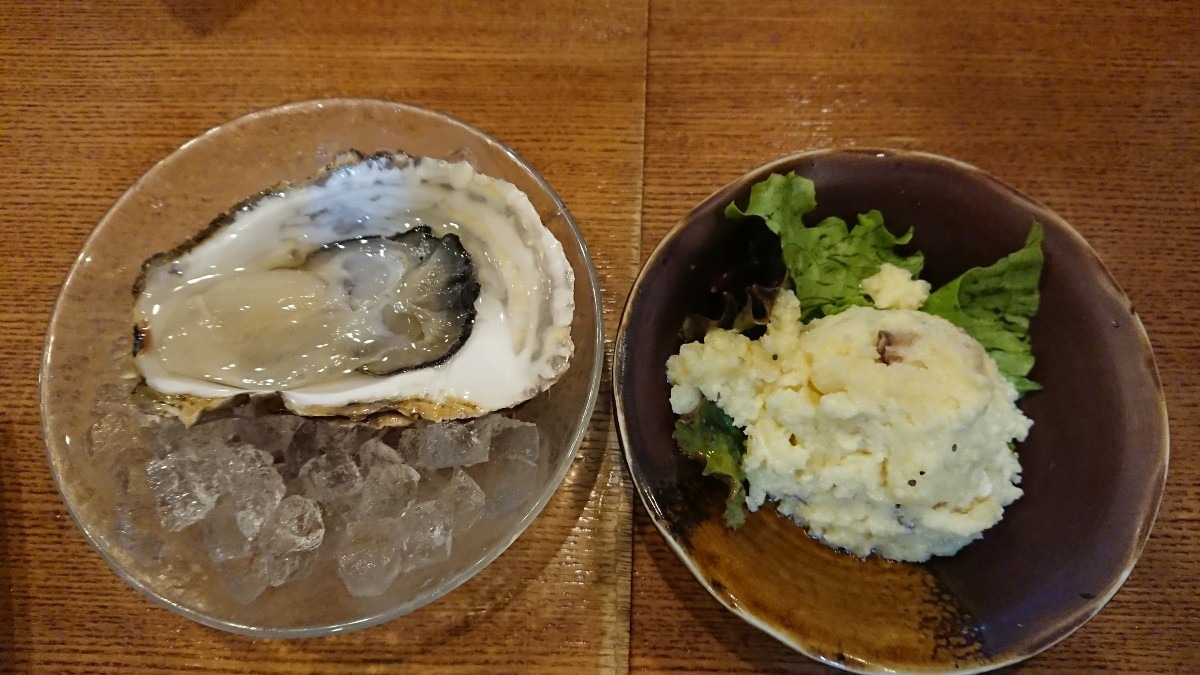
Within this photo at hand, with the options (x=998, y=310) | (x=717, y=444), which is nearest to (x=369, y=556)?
(x=717, y=444)

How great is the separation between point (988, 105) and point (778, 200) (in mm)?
550

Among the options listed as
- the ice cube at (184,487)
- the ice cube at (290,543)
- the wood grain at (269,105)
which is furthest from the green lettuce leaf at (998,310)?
the ice cube at (184,487)

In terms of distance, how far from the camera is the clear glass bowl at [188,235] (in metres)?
0.83

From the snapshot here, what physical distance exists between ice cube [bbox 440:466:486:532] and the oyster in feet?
0.33

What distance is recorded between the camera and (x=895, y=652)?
0.78 m

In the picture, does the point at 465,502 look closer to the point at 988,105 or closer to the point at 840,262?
the point at 840,262

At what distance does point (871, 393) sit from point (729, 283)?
0.23 metres

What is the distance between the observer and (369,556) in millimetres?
842

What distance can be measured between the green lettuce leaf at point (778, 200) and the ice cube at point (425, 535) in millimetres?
521

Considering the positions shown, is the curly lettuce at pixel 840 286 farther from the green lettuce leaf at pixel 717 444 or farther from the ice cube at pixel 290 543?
the ice cube at pixel 290 543

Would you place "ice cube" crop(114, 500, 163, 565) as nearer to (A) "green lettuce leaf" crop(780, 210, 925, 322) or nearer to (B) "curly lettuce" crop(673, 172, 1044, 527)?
(B) "curly lettuce" crop(673, 172, 1044, 527)

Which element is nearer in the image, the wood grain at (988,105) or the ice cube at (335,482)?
the ice cube at (335,482)

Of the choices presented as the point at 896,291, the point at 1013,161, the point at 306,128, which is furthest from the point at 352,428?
the point at 1013,161

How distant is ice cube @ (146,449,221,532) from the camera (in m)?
0.85
